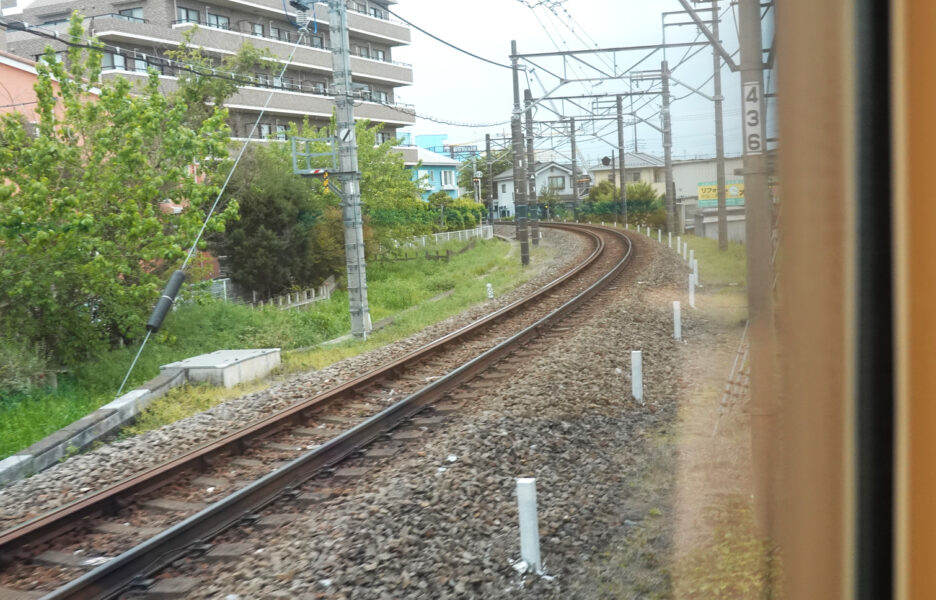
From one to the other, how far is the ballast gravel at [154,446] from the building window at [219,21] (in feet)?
118

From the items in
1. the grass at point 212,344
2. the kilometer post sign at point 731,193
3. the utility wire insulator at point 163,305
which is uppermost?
the kilometer post sign at point 731,193

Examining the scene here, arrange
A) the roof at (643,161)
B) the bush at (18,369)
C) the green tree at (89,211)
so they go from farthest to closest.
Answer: the roof at (643,161) < the green tree at (89,211) < the bush at (18,369)

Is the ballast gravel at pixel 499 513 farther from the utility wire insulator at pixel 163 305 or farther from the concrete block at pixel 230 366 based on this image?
the utility wire insulator at pixel 163 305

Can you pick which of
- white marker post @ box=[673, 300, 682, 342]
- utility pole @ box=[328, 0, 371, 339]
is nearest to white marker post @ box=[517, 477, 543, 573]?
white marker post @ box=[673, 300, 682, 342]

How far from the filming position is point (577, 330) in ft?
42.7

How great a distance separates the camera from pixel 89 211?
49.6 feet

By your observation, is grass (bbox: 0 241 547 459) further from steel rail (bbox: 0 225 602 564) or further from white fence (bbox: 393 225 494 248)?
white fence (bbox: 393 225 494 248)

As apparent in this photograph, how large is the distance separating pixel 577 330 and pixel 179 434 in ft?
21.6

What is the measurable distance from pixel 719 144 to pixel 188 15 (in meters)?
45.1

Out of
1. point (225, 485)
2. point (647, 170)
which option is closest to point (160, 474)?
point (225, 485)

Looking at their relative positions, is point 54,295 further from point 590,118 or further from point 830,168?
point 590,118

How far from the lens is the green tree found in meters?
14.2

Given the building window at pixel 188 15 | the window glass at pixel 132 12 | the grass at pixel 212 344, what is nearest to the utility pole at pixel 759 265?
the grass at pixel 212 344

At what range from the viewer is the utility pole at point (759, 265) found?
5.37ft
